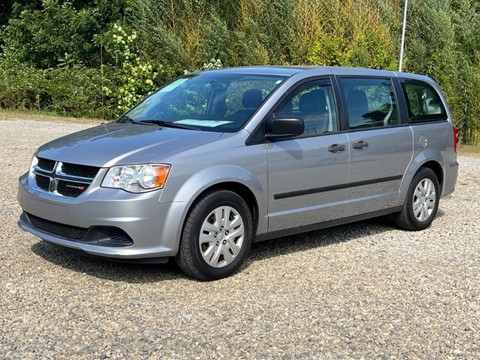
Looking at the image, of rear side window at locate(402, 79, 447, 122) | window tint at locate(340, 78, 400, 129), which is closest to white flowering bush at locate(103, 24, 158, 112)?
rear side window at locate(402, 79, 447, 122)

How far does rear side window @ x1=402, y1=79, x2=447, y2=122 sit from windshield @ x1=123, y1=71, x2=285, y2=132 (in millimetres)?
1872

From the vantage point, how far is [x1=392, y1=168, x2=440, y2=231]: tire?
723 centimetres

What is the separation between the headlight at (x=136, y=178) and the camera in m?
5.02

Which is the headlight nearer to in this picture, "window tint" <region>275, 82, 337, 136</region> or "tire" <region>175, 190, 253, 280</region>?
"tire" <region>175, 190, 253, 280</region>

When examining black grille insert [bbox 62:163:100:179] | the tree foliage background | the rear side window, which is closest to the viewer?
black grille insert [bbox 62:163:100:179]

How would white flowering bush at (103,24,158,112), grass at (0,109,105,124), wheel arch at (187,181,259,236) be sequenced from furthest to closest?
1. white flowering bush at (103,24,158,112)
2. grass at (0,109,105,124)
3. wheel arch at (187,181,259,236)

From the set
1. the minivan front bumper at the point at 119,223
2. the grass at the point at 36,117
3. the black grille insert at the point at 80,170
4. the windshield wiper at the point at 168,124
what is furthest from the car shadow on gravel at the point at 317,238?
the grass at the point at 36,117

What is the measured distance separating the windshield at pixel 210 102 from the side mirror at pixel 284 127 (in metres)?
0.23

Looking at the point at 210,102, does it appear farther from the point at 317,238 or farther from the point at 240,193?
the point at 317,238

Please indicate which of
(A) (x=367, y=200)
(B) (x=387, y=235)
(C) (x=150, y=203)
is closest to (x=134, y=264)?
(C) (x=150, y=203)

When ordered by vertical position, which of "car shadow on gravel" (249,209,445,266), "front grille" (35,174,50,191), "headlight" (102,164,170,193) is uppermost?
"headlight" (102,164,170,193)

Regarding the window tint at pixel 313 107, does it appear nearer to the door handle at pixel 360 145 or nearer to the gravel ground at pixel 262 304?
the door handle at pixel 360 145

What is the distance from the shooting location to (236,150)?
5465 millimetres

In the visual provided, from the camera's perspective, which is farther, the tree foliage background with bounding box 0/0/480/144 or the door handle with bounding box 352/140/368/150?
the tree foliage background with bounding box 0/0/480/144
